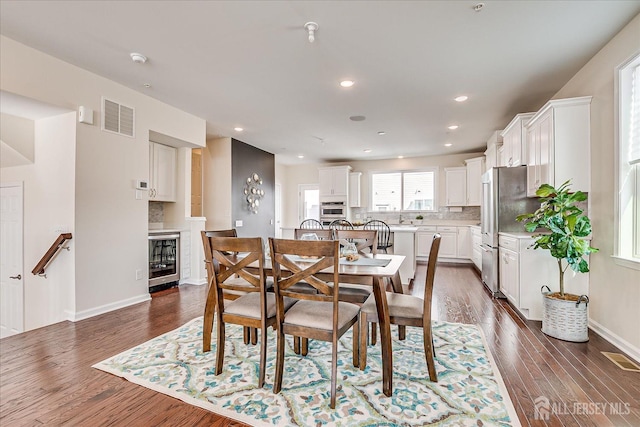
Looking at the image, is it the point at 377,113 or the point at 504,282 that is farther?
the point at 377,113

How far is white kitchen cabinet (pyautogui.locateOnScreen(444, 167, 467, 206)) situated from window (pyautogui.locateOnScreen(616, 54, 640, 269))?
4.93m

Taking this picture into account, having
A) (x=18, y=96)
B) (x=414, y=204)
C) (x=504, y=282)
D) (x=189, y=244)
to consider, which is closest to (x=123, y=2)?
(x=18, y=96)

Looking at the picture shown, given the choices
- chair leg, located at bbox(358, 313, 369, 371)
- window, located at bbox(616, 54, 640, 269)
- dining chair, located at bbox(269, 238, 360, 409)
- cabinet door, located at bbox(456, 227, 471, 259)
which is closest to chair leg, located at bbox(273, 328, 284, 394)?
dining chair, located at bbox(269, 238, 360, 409)

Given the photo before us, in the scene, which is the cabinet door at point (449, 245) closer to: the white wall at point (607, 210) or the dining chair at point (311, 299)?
the white wall at point (607, 210)

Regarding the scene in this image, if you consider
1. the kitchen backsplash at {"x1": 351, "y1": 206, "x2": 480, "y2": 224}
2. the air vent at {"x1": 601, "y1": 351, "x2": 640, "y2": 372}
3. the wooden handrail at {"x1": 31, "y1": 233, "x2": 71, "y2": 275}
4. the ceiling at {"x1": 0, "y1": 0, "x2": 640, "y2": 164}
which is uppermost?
the ceiling at {"x1": 0, "y1": 0, "x2": 640, "y2": 164}

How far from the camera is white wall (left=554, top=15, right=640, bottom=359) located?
98.1 inches

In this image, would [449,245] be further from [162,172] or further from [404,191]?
[162,172]

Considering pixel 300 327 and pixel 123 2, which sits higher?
pixel 123 2

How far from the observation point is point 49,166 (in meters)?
3.46

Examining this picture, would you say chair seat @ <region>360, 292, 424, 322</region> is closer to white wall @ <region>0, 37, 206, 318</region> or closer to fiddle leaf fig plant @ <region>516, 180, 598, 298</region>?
fiddle leaf fig plant @ <region>516, 180, 598, 298</region>

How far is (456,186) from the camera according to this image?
298 inches

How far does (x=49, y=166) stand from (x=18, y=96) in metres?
0.87

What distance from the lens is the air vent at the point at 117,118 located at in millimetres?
3539

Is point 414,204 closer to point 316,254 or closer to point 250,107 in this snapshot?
point 250,107
